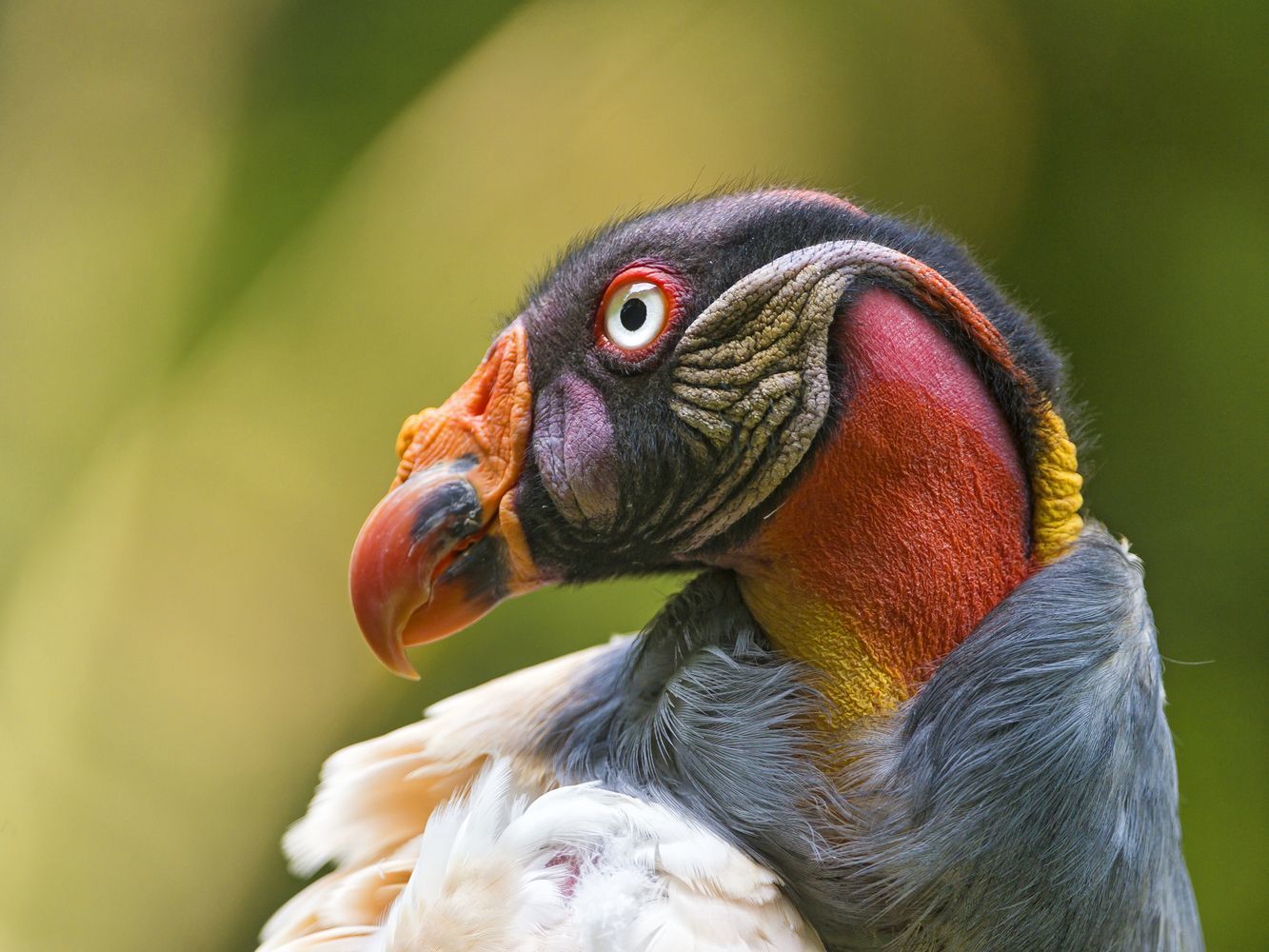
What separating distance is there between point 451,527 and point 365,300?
2.25 metres

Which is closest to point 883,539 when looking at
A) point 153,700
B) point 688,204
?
point 688,204

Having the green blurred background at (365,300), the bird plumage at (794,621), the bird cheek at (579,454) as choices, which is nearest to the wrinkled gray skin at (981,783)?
the bird plumage at (794,621)

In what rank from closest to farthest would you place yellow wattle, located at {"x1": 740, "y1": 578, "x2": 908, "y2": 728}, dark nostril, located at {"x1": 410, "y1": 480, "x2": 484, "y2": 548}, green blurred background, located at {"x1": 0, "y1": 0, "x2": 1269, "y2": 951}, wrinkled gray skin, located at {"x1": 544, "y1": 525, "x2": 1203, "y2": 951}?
wrinkled gray skin, located at {"x1": 544, "y1": 525, "x2": 1203, "y2": 951}, yellow wattle, located at {"x1": 740, "y1": 578, "x2": 908, "y2": 728}, dark nostril, located at {"x1": 410, "y1": 480, "x2": 484, "y2": 548}, green blurred background, located at {"x1": 0, "y1": 0, "x2": 1269, "y2": 951}

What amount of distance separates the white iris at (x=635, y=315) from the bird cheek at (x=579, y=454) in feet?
0.25

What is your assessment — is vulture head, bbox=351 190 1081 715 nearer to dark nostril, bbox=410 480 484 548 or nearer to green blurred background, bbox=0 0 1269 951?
dark nostril, bbox=410 480 484 548

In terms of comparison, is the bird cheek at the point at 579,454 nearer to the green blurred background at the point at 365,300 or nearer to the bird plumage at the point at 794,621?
the bird plumage at the point at 794,621

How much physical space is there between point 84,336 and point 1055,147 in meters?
2.84

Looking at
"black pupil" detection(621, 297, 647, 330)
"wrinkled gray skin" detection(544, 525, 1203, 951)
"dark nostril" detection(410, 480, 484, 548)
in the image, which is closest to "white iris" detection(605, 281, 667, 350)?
"black pupil" detection(621, 297, 647, 330)

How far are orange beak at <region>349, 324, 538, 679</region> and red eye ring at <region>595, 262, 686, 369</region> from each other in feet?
0.45

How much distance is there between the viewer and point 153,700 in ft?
11.2

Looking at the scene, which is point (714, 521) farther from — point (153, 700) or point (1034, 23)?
point (153, 700)

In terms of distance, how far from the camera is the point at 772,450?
136 centimetres

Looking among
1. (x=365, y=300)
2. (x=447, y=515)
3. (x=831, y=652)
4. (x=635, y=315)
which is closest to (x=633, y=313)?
(x=635, y=315)

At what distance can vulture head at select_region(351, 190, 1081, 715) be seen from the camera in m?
1.35
